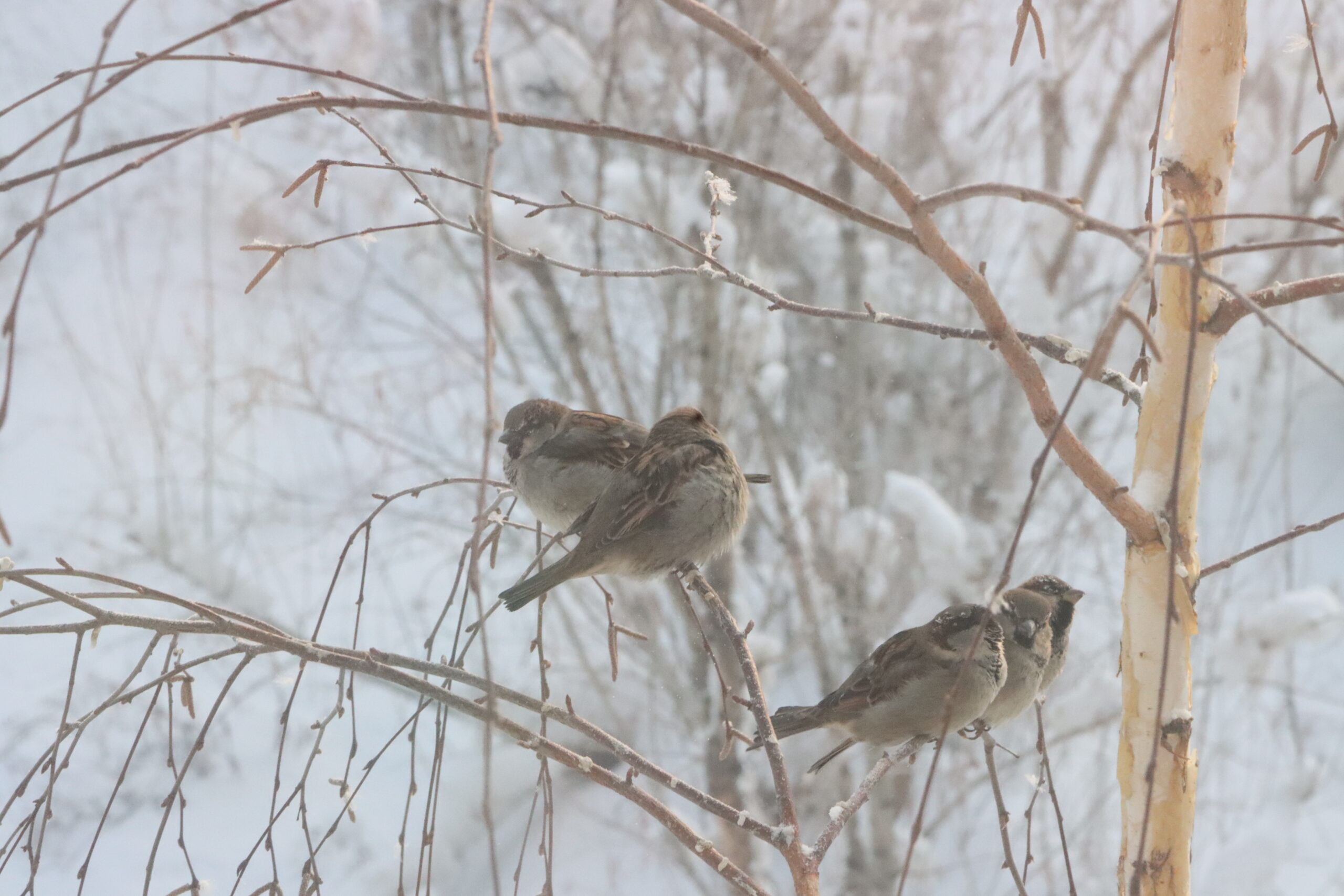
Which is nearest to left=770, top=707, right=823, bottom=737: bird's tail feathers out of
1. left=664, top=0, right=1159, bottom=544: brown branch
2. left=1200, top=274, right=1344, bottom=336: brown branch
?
left=664, top=0, right=1159, bottom=544: brown branch

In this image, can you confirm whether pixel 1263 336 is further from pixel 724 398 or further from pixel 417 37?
pixel 417 37

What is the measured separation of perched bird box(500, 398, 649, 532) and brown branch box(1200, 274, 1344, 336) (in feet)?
3.54

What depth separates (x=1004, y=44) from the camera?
400cm

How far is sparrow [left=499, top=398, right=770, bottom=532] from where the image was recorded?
1840 millimetres

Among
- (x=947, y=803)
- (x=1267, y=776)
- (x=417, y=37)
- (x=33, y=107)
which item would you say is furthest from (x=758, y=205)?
(x=33, y=107)

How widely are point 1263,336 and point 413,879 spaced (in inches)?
152

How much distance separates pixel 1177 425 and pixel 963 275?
0.73 ft

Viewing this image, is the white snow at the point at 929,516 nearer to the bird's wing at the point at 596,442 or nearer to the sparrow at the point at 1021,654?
the bird's wing at the point at 596,442

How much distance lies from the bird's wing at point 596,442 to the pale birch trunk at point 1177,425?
1036 millimetres

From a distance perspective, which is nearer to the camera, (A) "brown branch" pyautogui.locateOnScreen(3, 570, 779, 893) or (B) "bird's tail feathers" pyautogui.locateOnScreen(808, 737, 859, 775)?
(A) "brown branch" pyautogui.locateOnScreen(3, 570, 779, 893)

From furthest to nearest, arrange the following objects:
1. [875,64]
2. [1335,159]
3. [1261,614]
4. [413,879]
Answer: [413,879]
[875,64]
[1335,159]
[1261,614]

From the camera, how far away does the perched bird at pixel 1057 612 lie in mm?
1616

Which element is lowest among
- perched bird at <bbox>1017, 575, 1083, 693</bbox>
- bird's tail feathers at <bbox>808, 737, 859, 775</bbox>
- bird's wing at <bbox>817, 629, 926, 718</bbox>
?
bird's tail feathers at <bbox>808, 737, 859, 775</bbox>

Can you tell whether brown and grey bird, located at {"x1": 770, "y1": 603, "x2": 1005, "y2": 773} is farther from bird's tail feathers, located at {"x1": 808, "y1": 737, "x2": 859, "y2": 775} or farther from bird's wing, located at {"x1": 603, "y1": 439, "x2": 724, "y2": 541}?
bird's wing, located at {"x1": 603, "y1": 439, "x2": 724, "y2": 541}
